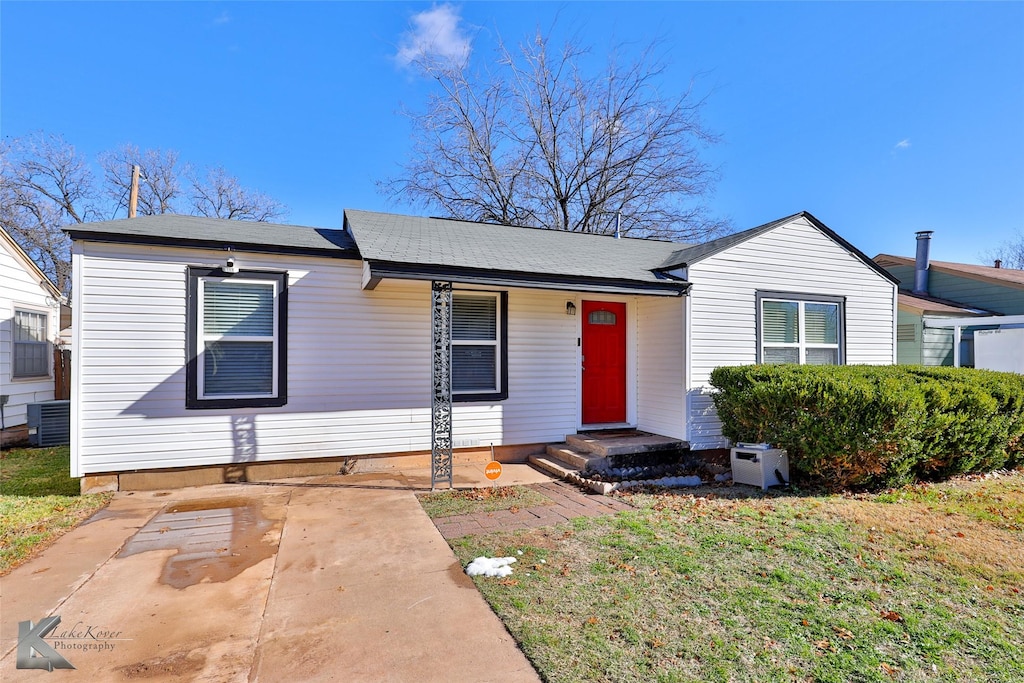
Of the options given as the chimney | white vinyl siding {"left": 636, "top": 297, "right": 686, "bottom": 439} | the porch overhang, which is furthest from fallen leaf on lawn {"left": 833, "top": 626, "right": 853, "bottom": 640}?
the chimney

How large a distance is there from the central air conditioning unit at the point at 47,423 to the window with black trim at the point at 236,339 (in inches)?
189

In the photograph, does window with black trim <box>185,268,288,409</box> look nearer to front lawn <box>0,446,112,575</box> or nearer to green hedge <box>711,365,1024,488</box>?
front lawn <box>0,446,112,575</box>

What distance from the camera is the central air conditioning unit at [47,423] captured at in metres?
8.30

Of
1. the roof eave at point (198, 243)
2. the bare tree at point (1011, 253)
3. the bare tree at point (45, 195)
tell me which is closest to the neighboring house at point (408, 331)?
the roof eave at point (198, 243)

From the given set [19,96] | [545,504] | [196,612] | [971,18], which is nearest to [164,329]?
[196,612]

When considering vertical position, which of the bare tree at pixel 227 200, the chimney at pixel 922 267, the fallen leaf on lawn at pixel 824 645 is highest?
the bare tree at pixel 227 200

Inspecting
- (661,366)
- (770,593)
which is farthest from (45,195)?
(770,593)

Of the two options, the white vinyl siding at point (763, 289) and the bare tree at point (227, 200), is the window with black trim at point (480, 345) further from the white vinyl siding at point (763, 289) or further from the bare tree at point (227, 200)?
the bare tree at point (227, 200)

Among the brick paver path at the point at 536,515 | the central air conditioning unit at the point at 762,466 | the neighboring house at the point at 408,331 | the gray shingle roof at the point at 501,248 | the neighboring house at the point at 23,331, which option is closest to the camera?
the brick paver path at the point at 536,515

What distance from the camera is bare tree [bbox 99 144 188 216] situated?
2197 centimetres

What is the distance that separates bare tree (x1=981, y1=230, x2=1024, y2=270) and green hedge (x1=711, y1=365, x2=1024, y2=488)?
34013mm

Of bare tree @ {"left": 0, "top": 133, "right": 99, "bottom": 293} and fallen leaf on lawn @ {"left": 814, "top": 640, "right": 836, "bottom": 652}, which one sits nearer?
fallen leaf on lawn @ {"left": 814, "top": 640, "right": 836, "bottom": 652}

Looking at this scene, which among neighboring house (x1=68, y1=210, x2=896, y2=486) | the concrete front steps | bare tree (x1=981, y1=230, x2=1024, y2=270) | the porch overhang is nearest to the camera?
the porch overhang

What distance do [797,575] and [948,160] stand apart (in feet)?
44.3
